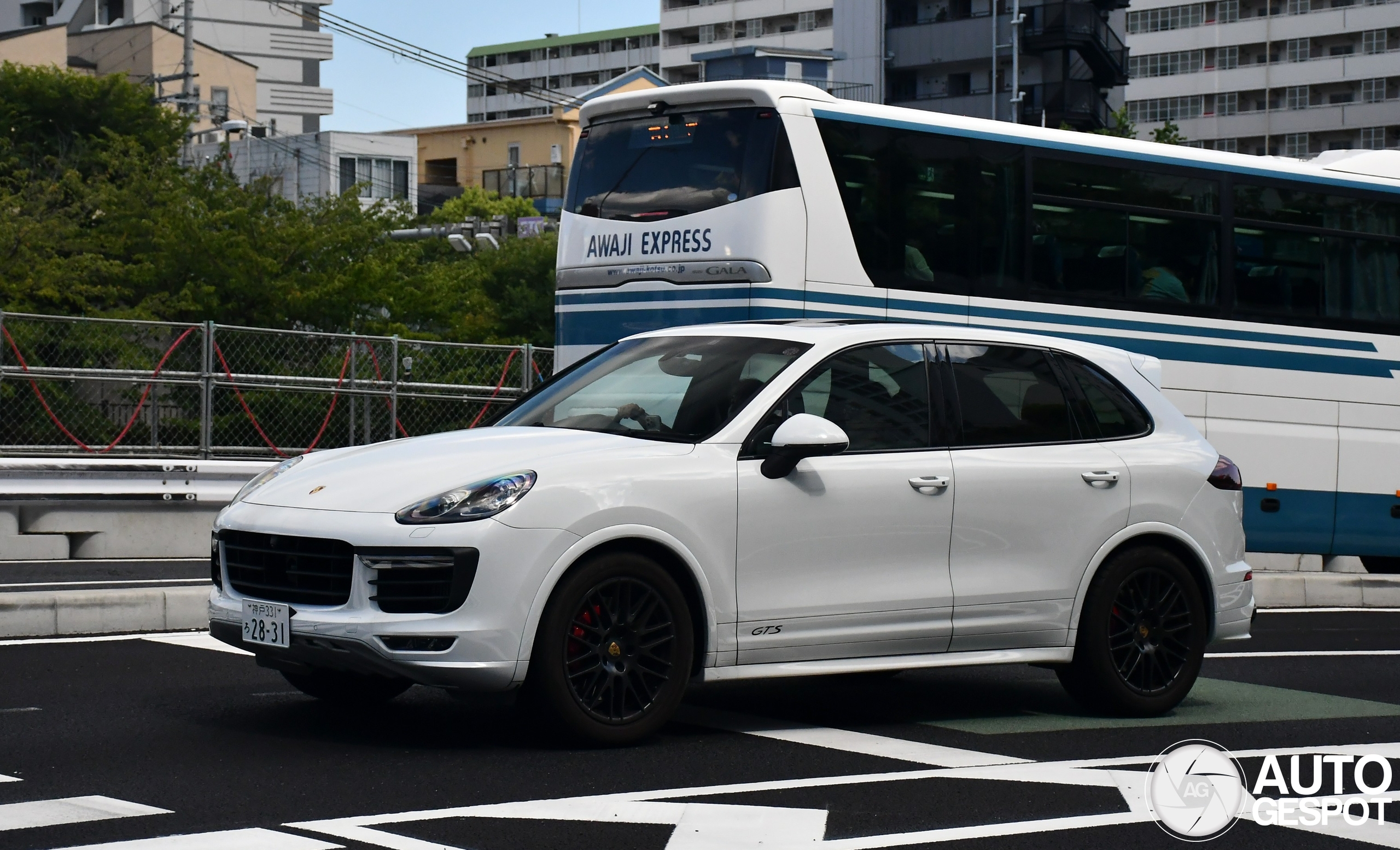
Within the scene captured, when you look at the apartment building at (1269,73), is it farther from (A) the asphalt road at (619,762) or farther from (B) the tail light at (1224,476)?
(A) the asphalt road at (619,762)

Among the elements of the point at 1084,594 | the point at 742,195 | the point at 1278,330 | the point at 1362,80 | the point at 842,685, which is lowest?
the point at 842,685

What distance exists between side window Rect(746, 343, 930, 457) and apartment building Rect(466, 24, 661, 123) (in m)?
133

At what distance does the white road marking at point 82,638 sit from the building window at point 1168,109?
93.3m

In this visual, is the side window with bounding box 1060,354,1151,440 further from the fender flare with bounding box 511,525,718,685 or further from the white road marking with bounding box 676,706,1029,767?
the fender flare with bounding box 511,525,718,685

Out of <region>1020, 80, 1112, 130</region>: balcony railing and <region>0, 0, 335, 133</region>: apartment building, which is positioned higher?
<region>0, 0, 335, 133</region>: apartment building

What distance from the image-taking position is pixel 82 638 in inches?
358

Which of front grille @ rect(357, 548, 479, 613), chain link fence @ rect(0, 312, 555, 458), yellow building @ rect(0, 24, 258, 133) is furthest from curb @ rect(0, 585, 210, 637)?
yellow building @ rect(0, 24, 258, 133)

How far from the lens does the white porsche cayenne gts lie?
6.05 meters

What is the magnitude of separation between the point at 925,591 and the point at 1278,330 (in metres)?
9.26

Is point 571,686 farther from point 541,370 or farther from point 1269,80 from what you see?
point 1269,80

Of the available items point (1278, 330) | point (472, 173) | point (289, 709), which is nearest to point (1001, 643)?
point (289, 709)

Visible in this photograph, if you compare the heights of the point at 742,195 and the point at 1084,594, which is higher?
the point at 742,195

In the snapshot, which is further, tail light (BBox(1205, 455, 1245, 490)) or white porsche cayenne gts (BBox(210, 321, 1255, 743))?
tail light (BBox(1205, 455, 1245, 490))

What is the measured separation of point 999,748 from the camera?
6.61 meters
